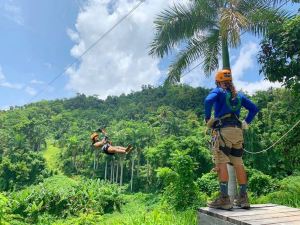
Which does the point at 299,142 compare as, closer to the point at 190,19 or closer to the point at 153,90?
the point at 190,19

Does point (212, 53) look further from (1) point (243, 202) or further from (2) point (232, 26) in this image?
(1) point (243, 202)

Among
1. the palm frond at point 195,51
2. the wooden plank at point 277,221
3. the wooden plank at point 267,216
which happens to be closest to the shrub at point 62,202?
the palm frond at point 195,51

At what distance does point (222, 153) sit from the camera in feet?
16.4

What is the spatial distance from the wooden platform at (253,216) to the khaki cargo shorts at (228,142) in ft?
2.19

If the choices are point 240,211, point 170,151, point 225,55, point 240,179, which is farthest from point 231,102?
point 170,151

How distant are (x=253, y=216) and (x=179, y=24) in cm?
900

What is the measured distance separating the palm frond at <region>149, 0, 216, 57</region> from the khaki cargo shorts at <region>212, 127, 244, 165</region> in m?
7.60

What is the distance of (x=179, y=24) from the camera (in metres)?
12.1

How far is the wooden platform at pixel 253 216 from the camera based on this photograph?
3.75 meters

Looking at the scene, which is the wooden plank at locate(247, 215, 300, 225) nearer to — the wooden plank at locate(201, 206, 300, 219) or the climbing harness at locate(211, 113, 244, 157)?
the wooden plank at locate(201, 206, 300, 219)

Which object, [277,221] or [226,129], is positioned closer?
[277,221]

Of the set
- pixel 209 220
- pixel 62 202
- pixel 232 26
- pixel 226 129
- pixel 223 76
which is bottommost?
pixel 209 220

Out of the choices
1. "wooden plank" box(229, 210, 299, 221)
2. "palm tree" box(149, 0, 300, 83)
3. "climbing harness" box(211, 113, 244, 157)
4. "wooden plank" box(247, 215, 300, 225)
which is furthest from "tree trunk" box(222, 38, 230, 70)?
"wooden plank" box(247, 215, 300, 225)

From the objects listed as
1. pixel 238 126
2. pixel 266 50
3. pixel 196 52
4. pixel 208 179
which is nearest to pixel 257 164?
pixel 208 179
